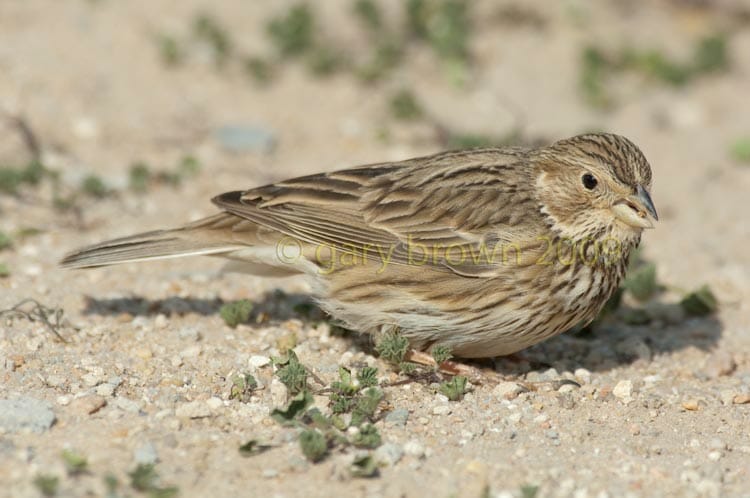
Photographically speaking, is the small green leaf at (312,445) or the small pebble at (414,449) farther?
the small pebble at (414,449)

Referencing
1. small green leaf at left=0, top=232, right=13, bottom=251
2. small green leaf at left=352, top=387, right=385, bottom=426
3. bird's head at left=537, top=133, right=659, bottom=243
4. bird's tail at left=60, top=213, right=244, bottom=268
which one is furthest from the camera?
small green leaf at left=0, top=232, right=13, bottom=251

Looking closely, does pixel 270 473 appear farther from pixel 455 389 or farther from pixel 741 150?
pixel 741 150

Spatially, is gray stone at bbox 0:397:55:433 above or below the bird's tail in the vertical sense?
below

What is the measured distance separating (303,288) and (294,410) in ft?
7.76

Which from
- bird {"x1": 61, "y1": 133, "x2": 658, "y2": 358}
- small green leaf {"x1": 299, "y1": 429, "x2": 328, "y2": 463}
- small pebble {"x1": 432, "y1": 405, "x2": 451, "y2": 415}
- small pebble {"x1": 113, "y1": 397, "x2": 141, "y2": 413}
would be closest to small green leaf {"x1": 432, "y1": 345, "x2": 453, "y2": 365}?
bird {"x1": 61, "y1": 133, "x2": 658, "y2": 358}

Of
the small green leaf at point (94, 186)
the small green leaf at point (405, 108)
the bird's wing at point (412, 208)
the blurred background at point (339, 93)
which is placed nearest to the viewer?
the bird's wing at point (412, 208)

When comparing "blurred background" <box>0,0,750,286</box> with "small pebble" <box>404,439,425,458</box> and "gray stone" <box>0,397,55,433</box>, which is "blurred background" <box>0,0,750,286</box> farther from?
"small pebble" <box>404,439,425,458</box>

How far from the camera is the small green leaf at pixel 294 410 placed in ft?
16.6

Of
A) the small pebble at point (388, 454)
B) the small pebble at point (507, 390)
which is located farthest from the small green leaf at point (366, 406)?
the small pebble at point (507, 390)

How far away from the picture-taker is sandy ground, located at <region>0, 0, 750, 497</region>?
4.86 metres

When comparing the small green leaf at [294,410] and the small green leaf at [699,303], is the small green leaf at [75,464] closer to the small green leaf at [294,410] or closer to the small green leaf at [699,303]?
the small green leaf at [294,410]

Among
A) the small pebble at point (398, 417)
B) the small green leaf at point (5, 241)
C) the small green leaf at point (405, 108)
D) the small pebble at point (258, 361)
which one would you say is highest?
the small green leaf at point (405, 108)

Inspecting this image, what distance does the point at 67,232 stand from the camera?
782 cm

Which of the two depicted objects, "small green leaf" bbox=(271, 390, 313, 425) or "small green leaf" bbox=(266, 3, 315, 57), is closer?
"small green leaf" bbox=(271, 390, 313, 425)
